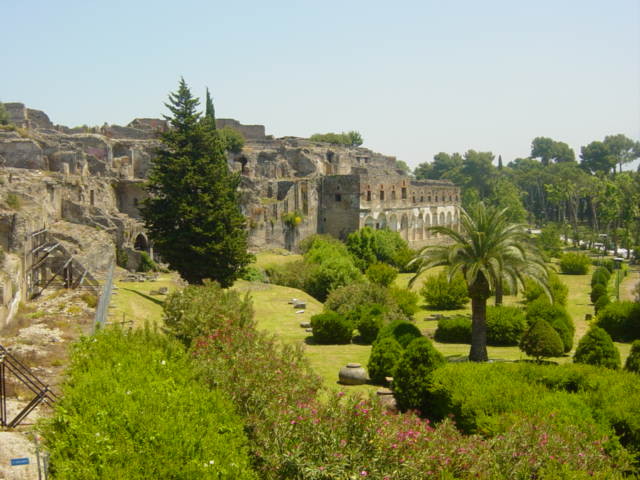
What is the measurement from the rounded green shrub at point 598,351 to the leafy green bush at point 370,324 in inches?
320

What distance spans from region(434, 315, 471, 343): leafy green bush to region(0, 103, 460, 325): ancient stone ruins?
14226mm

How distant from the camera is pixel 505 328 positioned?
24.5 m

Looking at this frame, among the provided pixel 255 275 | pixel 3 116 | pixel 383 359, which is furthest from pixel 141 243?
pixel 383 359

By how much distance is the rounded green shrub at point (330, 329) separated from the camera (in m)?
23.9

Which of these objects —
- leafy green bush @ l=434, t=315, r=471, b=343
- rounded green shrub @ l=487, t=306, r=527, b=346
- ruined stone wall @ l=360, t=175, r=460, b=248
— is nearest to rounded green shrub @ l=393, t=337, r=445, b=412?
rounded green shrub @ l=487, t=306, r=527, b=346

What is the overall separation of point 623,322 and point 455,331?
6.81 meters

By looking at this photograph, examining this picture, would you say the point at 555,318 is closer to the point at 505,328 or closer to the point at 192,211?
the point at 505,328

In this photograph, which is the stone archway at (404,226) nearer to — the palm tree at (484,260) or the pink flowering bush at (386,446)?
the palm tree at (484,260)

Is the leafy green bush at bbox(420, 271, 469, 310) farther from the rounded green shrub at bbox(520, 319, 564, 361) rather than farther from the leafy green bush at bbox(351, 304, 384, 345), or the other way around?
the rounded green shrub at bbox(520, 319, 564, 361)

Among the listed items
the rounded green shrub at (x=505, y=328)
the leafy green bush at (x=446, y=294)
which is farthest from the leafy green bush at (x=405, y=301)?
the rounded green shrub at (x=505, y=328)

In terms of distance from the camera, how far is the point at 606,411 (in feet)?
39.3

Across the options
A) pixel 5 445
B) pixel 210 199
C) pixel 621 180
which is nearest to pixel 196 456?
pixel 5 445

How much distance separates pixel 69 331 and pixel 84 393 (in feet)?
26.5

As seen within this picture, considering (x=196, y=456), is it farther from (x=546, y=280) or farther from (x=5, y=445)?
A: (x=546, y=280)
